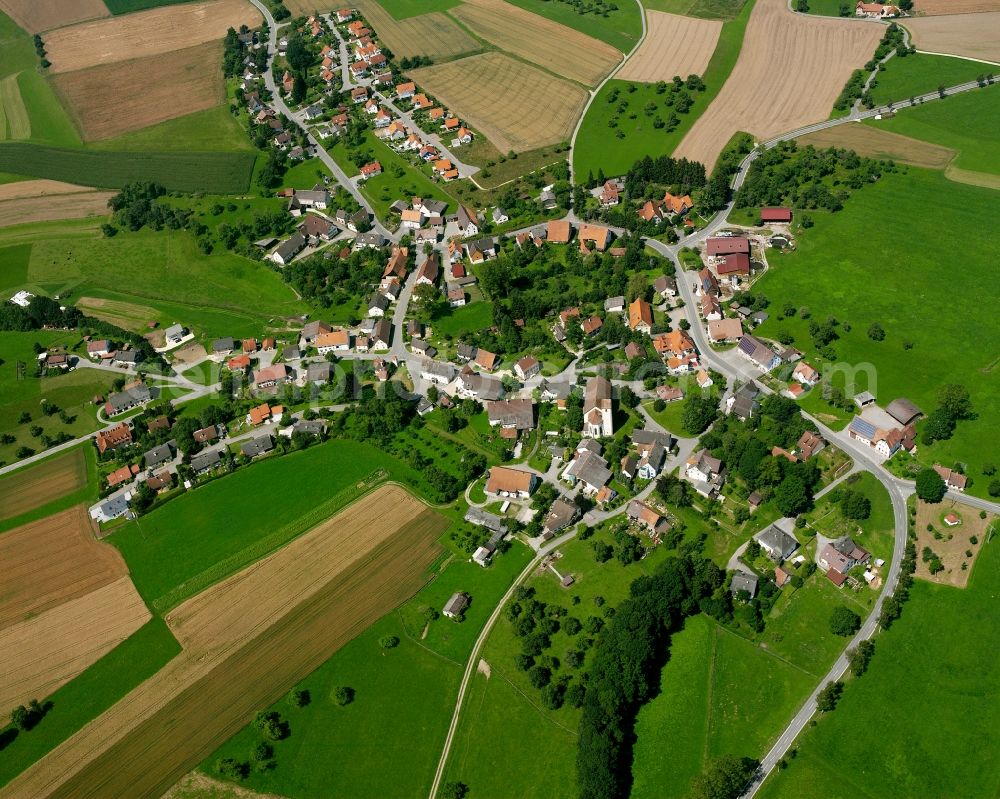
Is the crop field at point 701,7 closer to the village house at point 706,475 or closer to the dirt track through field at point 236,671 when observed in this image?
the village house at point 706,475

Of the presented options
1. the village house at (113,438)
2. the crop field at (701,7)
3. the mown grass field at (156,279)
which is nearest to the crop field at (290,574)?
the village house at (113,438)

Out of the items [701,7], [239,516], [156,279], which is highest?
[701,7]

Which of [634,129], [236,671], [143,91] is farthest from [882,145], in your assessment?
[143,91]

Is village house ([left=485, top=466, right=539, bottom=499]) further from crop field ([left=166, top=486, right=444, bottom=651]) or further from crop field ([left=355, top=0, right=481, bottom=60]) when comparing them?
crop field ([left=355, top=0, right=481, bottom=60])

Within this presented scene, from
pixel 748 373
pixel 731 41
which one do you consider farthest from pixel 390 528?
pixel 731 41

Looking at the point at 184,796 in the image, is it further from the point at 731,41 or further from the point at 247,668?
the point at 731,41

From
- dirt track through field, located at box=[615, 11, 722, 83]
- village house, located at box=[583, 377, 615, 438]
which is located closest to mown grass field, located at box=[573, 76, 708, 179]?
dirt track through field, located at box=[615, 11, 722, 83]

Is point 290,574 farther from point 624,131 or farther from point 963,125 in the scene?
point 963,125
